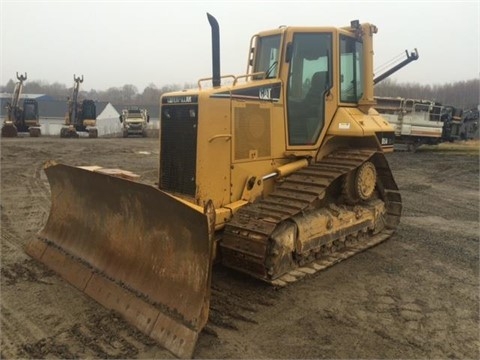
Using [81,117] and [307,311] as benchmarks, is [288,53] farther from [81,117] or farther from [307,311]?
[81,117]

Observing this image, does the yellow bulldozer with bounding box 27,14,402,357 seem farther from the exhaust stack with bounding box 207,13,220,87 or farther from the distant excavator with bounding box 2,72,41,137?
the distant excavator with bounding box 2,72,41,137

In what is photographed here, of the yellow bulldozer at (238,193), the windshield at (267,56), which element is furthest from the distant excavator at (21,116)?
the windshield at (267,56)

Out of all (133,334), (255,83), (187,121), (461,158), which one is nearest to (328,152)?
(255,83)

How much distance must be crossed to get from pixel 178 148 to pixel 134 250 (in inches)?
53.5

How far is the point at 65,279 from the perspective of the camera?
16.5 feet

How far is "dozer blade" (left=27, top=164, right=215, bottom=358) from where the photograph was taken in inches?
150

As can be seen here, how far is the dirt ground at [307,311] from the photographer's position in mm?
3668

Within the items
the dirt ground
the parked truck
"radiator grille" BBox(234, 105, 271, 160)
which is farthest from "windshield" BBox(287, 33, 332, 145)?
the parked truck

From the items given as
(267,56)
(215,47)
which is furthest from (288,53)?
(215,47)

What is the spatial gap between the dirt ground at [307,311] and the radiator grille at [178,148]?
1156 mm

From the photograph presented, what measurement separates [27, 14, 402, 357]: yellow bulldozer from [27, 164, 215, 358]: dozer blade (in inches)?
0.6

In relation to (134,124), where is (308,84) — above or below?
below

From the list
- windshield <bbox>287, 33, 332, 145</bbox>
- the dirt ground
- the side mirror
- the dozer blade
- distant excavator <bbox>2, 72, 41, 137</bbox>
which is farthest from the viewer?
distant excavator <bbox>2, 72, 41, 137</bbox>

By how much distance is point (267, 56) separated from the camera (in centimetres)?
612
